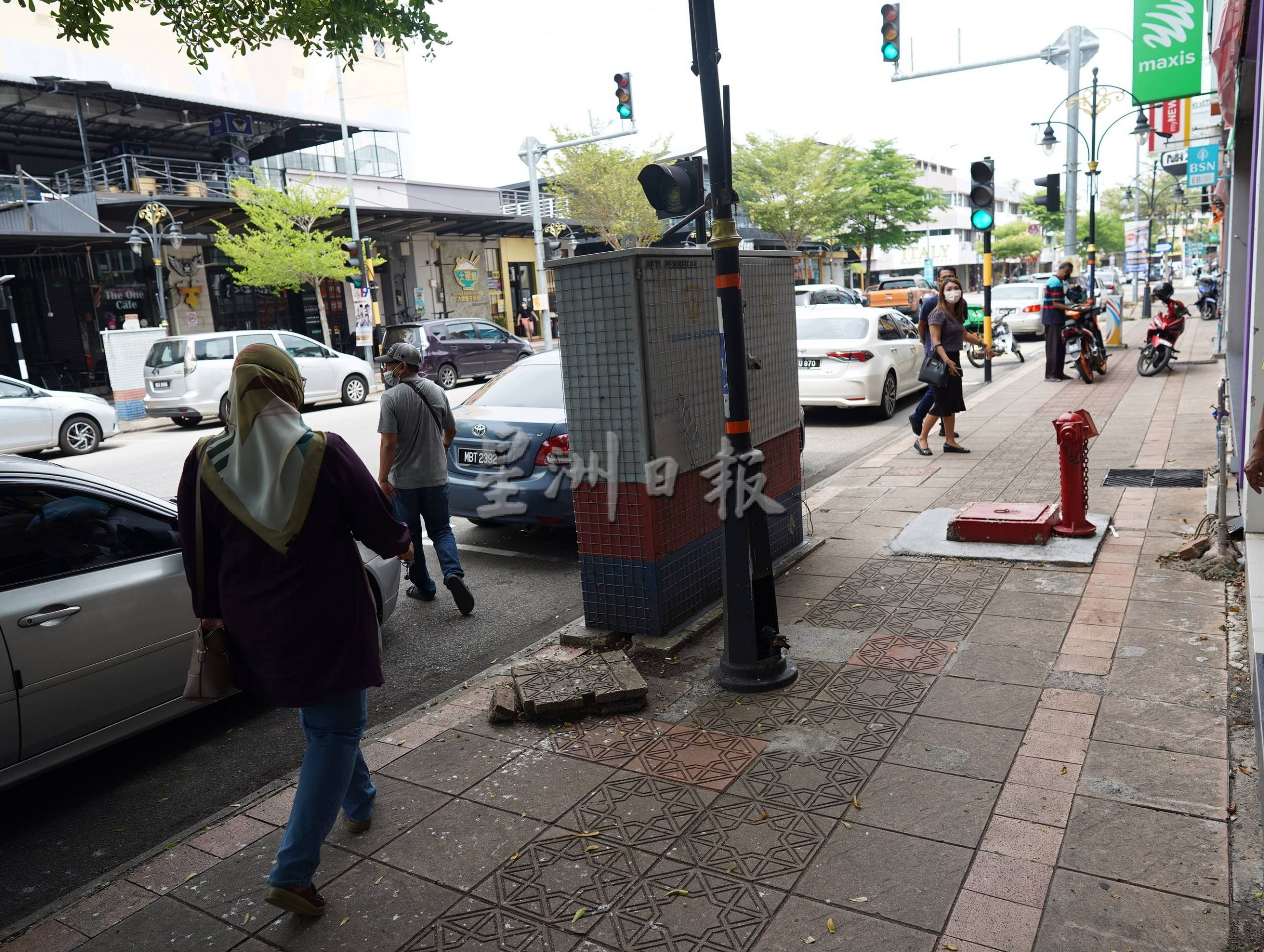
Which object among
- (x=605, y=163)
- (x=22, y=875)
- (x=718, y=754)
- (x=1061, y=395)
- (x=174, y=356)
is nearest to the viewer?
(x=22, y=875)

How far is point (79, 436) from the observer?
15.8m

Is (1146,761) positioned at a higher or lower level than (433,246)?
lower

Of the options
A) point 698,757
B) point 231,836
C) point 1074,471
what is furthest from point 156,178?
point 698,757

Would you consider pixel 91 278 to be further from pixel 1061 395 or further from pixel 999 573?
pixel 999 573

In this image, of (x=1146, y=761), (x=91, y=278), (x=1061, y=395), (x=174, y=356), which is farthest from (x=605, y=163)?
(x=1146, y=761)

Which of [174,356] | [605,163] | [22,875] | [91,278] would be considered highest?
[605,163]

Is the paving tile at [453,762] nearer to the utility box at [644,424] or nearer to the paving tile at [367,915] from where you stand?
the paving tile at [367,915]

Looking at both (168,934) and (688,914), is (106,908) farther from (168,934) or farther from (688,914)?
(688,914)

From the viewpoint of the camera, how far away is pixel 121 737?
4391mm

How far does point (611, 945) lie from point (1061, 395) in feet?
45.3

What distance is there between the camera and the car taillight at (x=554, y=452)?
7578 mm

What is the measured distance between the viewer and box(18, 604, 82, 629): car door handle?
13.0 feet

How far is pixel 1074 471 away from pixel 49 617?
6.24 metres

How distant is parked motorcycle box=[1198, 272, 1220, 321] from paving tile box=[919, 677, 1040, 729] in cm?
2650
